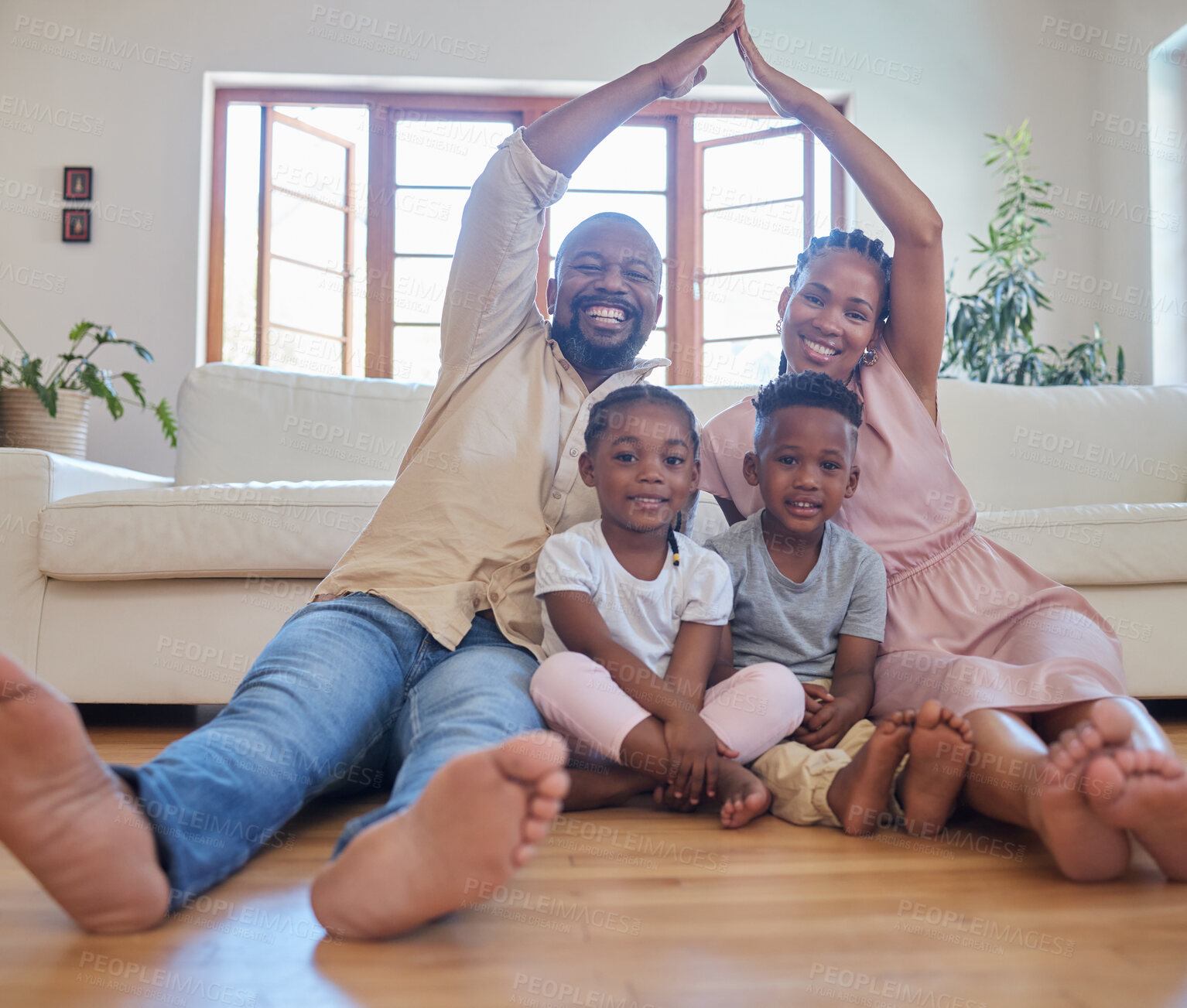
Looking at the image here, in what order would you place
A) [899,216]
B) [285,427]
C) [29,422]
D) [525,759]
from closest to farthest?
1. [525,759]
2. [899,216]
3. [285,427]
4. [29,422]

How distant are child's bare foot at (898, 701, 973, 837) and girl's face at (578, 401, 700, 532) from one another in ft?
1.51

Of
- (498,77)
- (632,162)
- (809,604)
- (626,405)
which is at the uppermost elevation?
(498,77)

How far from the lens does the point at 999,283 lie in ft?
13.0

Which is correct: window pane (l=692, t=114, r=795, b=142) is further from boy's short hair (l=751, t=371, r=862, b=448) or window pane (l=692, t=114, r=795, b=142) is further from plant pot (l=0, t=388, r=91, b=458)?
boy's short hair (l=751, t=371, r=862, b=448)

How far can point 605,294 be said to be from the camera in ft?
4.87

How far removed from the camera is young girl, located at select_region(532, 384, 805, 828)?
1174mm

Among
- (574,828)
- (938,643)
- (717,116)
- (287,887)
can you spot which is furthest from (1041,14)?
(287,887)

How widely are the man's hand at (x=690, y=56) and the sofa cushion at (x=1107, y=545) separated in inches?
45.4

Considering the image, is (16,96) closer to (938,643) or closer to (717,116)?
(717,116)

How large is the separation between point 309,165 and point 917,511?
12.7 ft

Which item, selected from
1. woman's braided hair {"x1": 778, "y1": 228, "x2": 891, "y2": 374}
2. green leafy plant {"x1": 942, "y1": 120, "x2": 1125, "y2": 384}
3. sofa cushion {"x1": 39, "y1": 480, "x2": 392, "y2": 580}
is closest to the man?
woman's braided hair {"x1": 778, "y1": 228, "x2": 891, "y2": 374}

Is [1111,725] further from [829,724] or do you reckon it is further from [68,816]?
[68,816]

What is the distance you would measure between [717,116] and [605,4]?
2.33 feet

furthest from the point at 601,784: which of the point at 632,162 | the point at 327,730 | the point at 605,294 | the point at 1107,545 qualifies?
the point at 632,162
